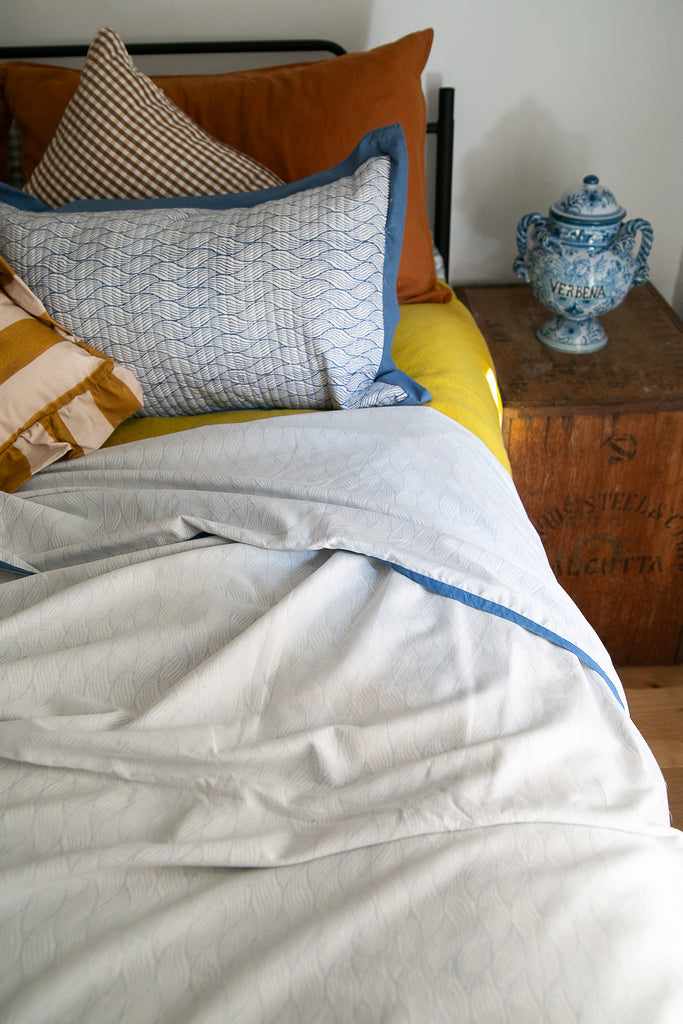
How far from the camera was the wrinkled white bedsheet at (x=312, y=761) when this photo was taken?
0.58m

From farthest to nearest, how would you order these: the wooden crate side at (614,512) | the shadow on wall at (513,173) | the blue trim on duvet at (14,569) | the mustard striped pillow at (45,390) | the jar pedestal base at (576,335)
A: the shadow on wall at (513,173), the jar pedestal base at (576,335), the wooden crate side at (614,512), the mustard striped pillow at (45,390), the blue trim on duvet at (14,569)

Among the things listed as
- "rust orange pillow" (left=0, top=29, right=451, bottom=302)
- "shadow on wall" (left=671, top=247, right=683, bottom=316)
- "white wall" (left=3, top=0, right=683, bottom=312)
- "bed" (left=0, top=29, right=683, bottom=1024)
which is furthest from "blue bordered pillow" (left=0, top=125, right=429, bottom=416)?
"shadow on wall" (left=671, top=247, right=683, bottom=316)

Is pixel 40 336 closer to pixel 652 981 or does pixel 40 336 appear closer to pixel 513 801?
pixel 513 801

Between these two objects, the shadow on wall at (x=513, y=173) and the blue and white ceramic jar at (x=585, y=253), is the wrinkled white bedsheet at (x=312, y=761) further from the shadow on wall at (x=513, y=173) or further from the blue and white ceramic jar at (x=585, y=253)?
the shadow on wall at (x=513, y=173)

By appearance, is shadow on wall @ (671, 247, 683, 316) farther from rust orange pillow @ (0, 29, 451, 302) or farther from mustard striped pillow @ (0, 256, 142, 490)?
mustard striped pillow @ (0, 256, 142, 490)

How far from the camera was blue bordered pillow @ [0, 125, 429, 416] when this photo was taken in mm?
1193

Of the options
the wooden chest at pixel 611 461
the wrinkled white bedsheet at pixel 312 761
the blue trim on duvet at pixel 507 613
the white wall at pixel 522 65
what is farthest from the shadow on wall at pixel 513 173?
the blue trim on duvet at pixel 507 613

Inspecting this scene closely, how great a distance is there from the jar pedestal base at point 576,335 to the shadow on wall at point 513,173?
37 centimetres

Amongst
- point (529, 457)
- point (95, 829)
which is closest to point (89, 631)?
point (95, 829)

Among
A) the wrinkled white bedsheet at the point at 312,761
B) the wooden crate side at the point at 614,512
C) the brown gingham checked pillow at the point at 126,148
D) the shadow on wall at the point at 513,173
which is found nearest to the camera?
the wrinkled white bedsheet at the point at 312,761

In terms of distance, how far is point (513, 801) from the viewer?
687 millimetres

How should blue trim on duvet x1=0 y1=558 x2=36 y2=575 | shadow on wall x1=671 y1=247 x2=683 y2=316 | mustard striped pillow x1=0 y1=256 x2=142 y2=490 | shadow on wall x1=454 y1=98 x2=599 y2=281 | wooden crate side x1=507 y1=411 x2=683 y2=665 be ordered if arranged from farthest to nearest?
shadow on wall x1=671 y1=247 x2=683 y2=316
shadow on wall x1=454 y1=98 x2=599 y2=281
wooden crate side x1=507 y1=411 x2=683 y2=665
mustard striped pillow x1=0 y1=256 x2=142 y2=490
blue trim on duvet x1=0 y1=558 x2=36 y2=575

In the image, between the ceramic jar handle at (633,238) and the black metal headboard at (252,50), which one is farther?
the black metal headboard at (252,50)

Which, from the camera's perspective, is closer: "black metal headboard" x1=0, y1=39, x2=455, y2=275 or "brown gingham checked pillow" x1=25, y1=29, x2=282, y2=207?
"brown gingham checked pillow" x1=25, y1=29, x2=282, y2=207
